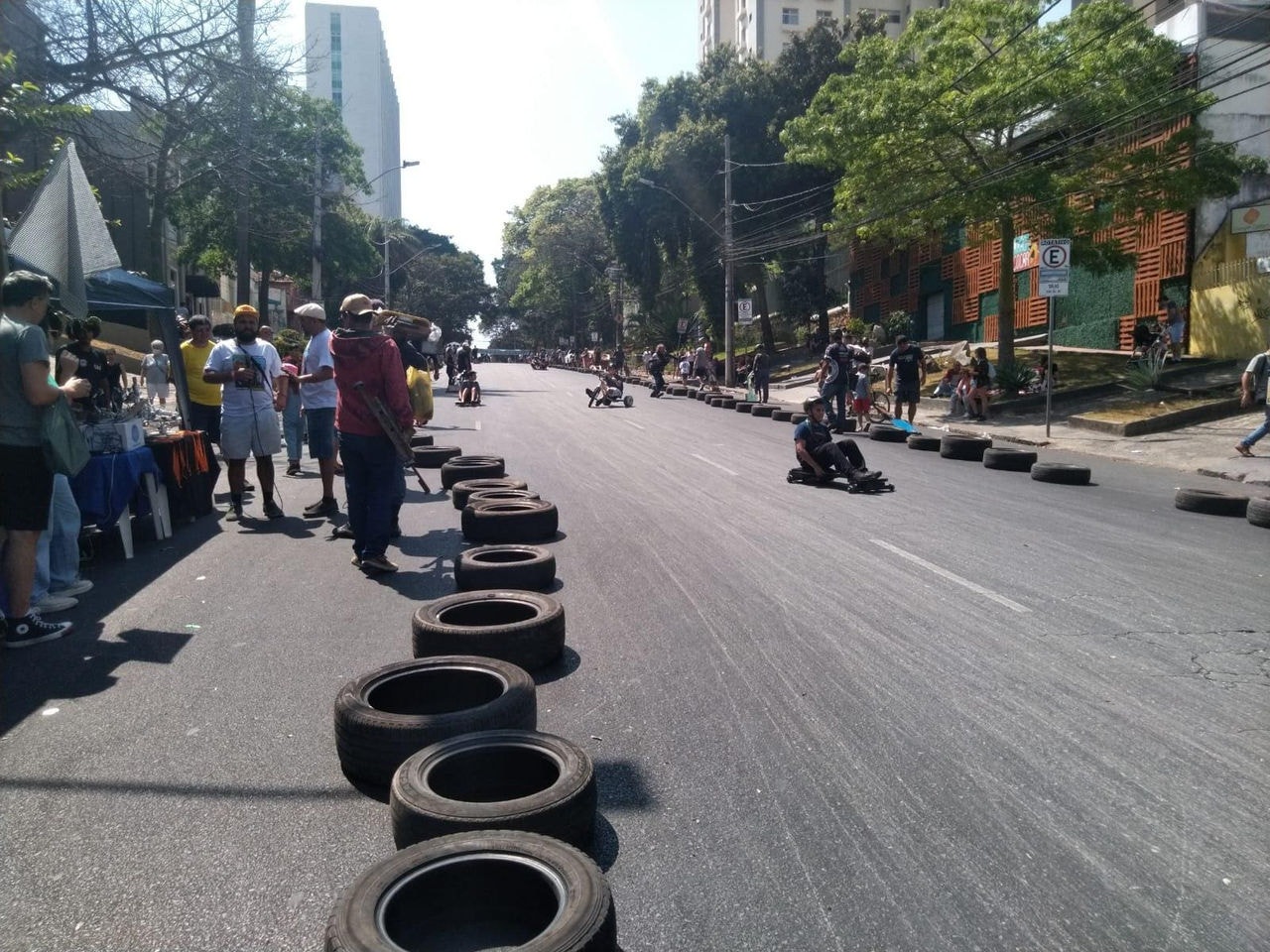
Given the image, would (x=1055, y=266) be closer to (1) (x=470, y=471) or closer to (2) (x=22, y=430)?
(1) (x=470, y=471)

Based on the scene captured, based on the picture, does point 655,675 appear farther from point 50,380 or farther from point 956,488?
point 956,488

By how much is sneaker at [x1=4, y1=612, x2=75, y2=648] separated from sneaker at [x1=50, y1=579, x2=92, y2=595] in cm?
100

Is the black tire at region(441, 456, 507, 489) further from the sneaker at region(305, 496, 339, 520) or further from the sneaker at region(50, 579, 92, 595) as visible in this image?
the sneaker at region(50, 579, 92, 595)

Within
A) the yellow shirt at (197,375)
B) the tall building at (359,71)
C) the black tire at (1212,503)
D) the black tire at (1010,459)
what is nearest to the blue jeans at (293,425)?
the yellow shirt at (197,375)

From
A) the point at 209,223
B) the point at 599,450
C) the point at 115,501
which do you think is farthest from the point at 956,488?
the point at 209,223

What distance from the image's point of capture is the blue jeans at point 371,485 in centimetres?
767

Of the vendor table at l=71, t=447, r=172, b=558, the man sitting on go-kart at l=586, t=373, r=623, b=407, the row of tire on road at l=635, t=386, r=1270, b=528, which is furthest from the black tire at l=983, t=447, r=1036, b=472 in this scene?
the man sitting on go-kart at l=586, t=373, r=623, b=407

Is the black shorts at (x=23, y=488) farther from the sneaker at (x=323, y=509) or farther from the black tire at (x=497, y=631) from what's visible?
the sneaker at (x=323, y=509)

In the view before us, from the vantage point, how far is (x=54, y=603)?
6.71m

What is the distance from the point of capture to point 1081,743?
434cm

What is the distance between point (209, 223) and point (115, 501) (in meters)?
37.2

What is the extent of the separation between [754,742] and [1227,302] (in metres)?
24.1

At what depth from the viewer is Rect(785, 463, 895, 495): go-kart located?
40.2 feet

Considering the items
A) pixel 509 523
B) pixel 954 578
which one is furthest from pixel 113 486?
pixel 954 578
